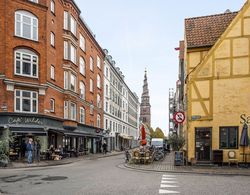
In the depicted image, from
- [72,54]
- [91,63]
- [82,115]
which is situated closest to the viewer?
[72,54]

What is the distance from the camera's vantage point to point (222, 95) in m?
21.3

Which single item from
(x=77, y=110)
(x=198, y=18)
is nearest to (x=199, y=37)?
(x=198, y=18)

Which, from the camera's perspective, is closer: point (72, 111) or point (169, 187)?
point (169, 187)

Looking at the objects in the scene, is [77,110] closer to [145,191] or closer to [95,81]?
[95,81]

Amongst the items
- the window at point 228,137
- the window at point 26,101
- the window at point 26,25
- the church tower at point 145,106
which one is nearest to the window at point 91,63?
the window at point 26,25

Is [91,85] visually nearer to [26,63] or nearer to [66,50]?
[66,50]

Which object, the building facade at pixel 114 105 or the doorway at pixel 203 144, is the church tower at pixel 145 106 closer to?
the building facade at pixel 114 105

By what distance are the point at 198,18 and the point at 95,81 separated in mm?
25315

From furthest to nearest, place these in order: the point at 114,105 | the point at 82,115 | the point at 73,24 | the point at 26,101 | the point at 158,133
A: the point at 158,133
the point at 114,105
the point at 82,115
the point at 73,24
the point at 26,101

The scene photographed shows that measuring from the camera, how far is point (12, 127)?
26.5 m

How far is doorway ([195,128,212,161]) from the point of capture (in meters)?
21.3

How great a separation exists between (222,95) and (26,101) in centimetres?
Answer: 1569

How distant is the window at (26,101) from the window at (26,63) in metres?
1.55

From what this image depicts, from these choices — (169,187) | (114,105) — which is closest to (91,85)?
(114,105)
